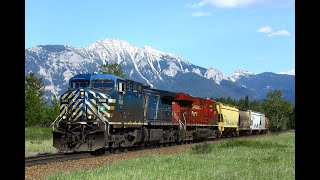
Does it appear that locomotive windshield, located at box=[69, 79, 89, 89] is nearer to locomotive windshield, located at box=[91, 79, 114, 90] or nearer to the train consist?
the train consist

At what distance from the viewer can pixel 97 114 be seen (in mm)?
22188

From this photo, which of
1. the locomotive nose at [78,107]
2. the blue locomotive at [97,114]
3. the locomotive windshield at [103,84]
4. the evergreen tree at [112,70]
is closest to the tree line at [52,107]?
the evergreen tree at [112,70]

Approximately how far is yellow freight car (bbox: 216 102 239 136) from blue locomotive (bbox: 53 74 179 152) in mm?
27672

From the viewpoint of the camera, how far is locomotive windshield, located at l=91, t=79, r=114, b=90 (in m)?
22.8

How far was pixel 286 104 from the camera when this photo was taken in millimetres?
162750

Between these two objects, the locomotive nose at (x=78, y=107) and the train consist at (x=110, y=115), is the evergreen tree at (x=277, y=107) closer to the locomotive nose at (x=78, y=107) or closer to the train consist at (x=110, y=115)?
the train consist at (x=110, y=115)

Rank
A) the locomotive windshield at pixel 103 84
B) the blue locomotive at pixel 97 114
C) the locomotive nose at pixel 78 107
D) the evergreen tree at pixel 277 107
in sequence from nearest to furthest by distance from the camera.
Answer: the blue locomotive at pixel 97 114 < the locomotive nose at pixel 78 107 < the locomotive windshield at pixel 103 84 < the evergreen tree at pixel 277 107

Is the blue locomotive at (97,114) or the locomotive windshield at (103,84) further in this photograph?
the locomotive windshield at (103,84)

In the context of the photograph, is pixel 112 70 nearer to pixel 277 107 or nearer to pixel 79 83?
pixel 79 83

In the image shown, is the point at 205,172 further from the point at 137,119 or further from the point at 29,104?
the point at 29,104

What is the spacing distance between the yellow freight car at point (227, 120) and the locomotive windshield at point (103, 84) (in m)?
30.3

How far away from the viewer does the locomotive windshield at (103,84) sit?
22.8 m
